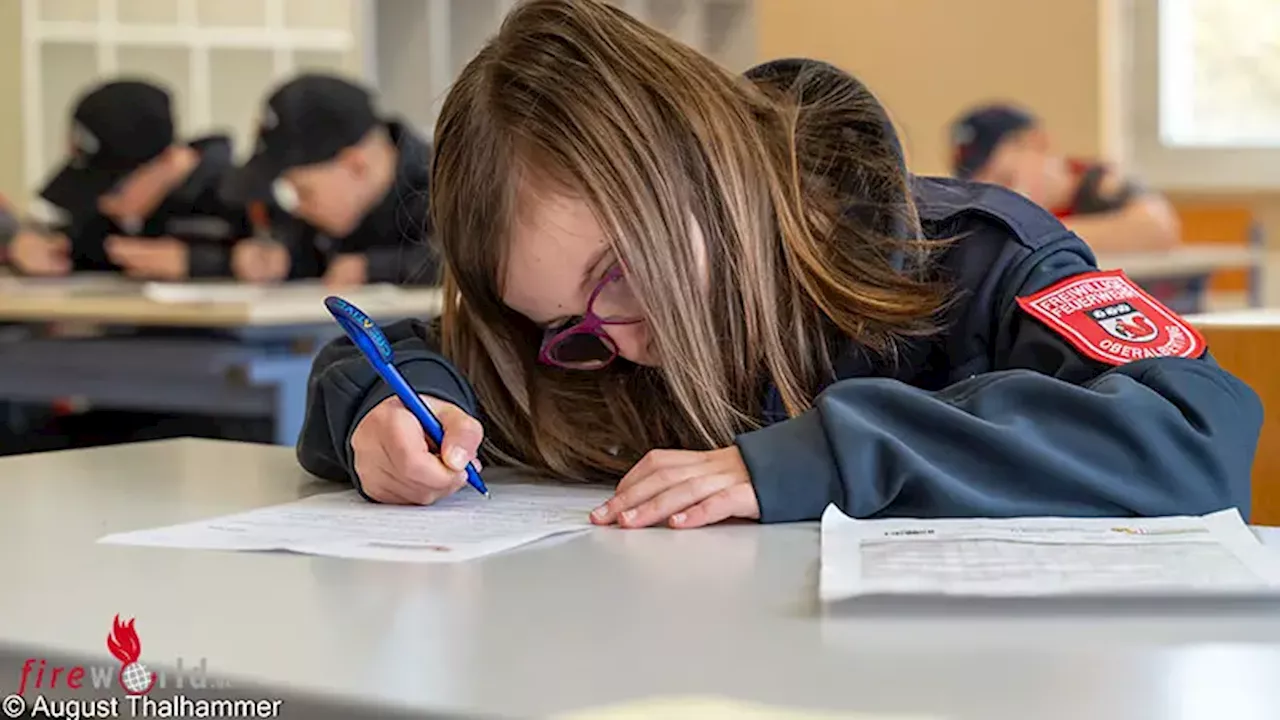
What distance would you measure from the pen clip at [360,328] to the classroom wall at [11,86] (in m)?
5.04

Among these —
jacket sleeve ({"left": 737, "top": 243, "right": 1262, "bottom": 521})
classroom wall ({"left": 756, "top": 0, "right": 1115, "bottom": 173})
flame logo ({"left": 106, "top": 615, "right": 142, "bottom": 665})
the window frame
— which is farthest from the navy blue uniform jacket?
classroom wall ({"left": 756, "top": 0, "right": 1115, "bottom": 173})

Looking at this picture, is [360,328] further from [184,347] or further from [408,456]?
[184,347]

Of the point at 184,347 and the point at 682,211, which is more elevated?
the point at 682,211

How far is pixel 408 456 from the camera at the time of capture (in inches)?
41.3

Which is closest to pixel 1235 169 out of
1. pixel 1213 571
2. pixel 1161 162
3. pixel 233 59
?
pixel 1161 162

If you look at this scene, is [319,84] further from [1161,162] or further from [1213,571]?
[1213,571]

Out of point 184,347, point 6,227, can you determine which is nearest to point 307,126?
point 184,347

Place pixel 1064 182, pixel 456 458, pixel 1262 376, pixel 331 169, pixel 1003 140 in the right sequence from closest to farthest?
pixel 456 458 → pixel 1262 376 → pixel 331 169 → pixel 1064 182 → pixel 1003 140

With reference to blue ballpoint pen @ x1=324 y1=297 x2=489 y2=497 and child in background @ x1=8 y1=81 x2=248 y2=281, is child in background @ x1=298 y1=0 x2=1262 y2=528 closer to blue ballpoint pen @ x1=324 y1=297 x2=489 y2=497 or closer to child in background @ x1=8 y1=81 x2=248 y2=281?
blue ballpoint pen @ x1=324 y1=297 x2=489 y2=497

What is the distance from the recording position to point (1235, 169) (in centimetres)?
553

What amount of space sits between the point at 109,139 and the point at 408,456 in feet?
13.0

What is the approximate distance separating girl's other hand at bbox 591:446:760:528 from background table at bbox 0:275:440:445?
1.65m

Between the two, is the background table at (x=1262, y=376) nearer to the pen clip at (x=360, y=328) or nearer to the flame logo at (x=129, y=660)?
the pen clip at (x=360, y=328)

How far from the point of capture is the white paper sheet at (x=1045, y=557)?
2.31ft
